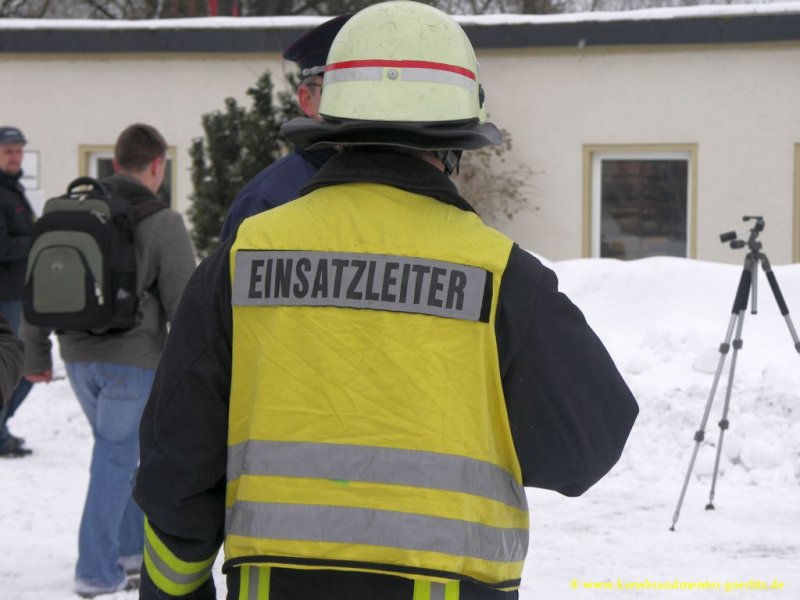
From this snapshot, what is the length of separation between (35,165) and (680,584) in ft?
35.8

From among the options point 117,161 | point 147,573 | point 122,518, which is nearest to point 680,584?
point 122,518

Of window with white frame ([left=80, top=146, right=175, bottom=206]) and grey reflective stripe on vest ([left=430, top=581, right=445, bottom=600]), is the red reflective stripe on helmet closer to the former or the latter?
grey reflective stripe on vest ([left=430, top=581, right=445, bottom=600])

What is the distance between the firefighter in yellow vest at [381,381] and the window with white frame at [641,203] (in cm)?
1149

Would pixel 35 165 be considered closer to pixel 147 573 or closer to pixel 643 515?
pixel 643 515

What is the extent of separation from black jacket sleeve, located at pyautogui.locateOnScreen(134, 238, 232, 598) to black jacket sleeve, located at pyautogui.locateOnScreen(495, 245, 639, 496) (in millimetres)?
547

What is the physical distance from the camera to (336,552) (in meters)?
2.17

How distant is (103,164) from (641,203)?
6452 millimetres

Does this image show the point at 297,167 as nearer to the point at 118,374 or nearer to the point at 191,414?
the point at 191,414

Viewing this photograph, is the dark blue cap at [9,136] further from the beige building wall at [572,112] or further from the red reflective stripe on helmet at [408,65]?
the red reflective stripe on helmet at [408,65]

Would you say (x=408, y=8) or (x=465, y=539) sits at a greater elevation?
(x=408, y=8)

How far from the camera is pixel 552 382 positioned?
220 centimetres

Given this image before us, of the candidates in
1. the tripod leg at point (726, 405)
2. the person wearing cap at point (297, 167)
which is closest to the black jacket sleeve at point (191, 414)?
the person wearing cap at point (297, 167)

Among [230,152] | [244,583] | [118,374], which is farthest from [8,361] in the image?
[230,152]

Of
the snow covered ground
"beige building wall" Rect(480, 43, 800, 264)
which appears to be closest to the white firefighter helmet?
the snow covered ground
